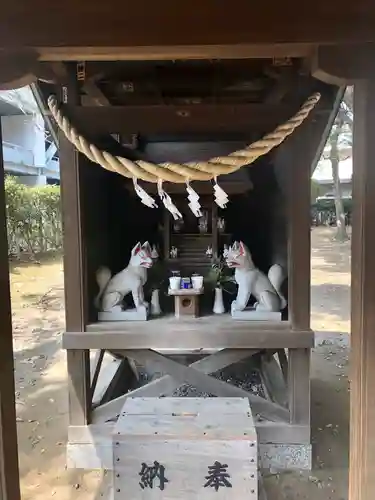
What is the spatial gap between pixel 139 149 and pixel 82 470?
82.5 inches

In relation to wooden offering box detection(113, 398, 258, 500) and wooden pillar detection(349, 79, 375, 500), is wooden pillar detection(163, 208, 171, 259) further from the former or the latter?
wooden pillar detection(349, 79, 375, 500)

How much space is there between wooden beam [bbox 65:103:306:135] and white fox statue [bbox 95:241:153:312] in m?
0.82

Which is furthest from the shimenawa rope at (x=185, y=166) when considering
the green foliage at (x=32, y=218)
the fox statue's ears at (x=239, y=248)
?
the green foliage at (x=32, y=218)

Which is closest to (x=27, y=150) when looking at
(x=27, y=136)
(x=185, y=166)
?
(x=27, y=136)

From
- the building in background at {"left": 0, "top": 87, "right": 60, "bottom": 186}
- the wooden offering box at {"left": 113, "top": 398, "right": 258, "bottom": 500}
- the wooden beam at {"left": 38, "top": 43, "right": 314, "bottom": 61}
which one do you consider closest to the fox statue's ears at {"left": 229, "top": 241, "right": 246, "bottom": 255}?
the wooden offering box at {"left": 113, "top": 398, "right": 258, "bottom": 500}

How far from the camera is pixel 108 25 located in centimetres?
114

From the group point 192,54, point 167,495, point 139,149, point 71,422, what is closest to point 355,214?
point 192,54

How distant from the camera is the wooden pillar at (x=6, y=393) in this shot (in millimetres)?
1241

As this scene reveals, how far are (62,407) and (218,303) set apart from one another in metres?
1.59

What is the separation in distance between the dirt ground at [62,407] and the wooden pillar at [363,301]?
131 centimetres

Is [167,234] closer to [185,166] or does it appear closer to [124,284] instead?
[124,284]

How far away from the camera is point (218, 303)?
9.21ft

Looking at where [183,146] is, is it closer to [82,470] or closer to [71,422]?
[71,422]

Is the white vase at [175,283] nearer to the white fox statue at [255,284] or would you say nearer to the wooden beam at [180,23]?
the white fox statue at [255,284]
